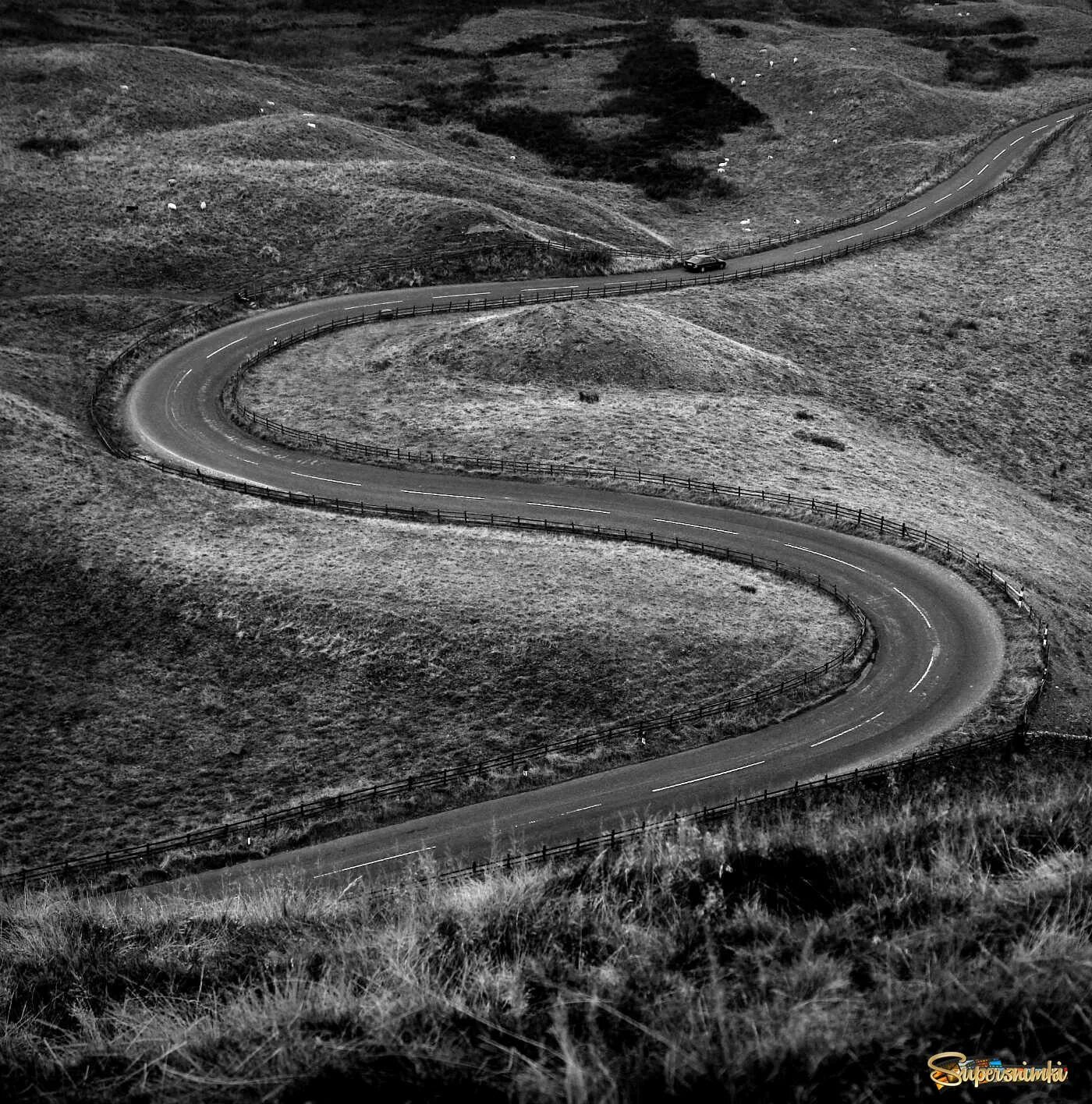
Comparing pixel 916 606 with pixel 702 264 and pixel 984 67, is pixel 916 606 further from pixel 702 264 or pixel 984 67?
pixel 984 67

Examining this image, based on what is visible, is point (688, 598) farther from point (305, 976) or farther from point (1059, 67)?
point (1059, 67)

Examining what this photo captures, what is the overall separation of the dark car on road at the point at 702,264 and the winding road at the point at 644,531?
1388 cm

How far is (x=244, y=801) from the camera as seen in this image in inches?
1133

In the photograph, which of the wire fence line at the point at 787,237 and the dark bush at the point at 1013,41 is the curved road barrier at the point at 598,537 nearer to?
the wire fence line at the point at 787,237

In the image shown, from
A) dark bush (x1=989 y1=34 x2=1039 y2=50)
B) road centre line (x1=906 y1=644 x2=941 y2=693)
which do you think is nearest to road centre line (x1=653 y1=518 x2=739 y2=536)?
road centre line (x1=906 y1=644 x2=941 y2=693)

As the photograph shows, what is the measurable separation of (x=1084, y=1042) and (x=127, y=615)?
31.5 meters

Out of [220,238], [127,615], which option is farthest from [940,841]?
[220,238]

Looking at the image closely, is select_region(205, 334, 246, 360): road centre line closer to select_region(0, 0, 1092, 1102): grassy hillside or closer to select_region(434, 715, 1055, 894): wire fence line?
select_region(0, 0, 1092, 1102): grassy hillside

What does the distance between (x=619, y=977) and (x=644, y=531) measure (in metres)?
27.7

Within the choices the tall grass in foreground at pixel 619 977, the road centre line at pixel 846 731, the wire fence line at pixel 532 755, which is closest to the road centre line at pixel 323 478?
the wire fence line at pixel 532 755

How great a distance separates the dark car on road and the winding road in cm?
1388

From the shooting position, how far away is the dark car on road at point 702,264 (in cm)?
7206

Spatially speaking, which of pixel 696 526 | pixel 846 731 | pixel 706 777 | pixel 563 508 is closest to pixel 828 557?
pixel 696 526

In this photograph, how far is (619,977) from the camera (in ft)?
49.9
